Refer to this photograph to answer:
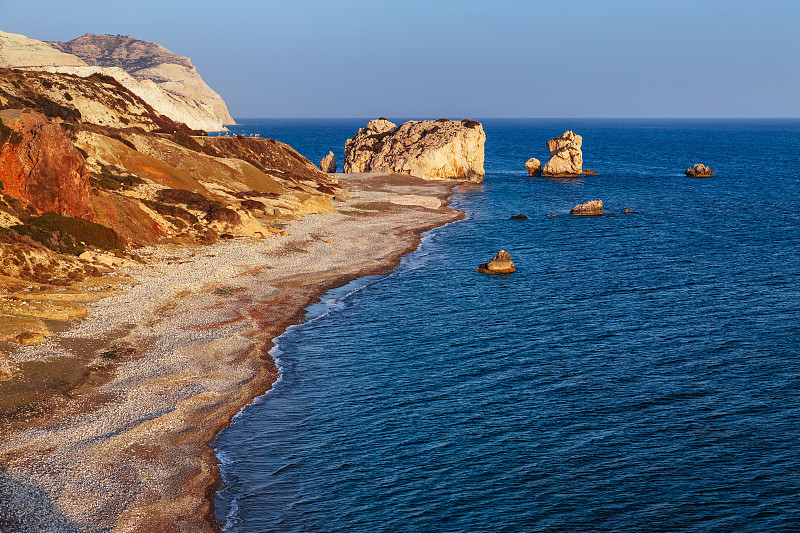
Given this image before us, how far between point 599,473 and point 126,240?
4810cm

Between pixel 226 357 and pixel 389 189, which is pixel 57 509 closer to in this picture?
pixel 226 357

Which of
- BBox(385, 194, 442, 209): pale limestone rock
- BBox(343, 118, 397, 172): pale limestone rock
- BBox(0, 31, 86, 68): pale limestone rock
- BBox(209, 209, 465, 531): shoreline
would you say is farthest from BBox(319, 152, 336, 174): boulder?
BBox(209, 209, 465, 531): shoreline

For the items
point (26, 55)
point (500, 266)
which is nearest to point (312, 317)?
point (500, 266)

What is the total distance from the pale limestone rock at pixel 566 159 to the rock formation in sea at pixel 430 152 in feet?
51.5

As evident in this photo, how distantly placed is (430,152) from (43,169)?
286 feet

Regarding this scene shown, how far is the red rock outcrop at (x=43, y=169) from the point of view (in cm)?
5316

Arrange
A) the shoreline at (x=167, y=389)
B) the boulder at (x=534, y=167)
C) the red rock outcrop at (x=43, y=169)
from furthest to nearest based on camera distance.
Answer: the boulder at (x=534, y=167)
the red rock outcrop at (x=43, y=169)
the shoreline at (x=167, y=389)

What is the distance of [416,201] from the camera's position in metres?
104

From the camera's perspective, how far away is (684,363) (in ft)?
117

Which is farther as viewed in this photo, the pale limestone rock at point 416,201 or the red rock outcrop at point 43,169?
the pale limestone rock at point 416,201

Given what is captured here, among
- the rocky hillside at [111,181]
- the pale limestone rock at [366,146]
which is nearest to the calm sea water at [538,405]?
the rocky hillside at [111,181]

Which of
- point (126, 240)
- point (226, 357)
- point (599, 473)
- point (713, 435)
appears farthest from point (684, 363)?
point (126, 240)

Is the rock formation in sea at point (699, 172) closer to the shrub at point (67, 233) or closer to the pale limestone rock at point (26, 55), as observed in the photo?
the shrub at point (67, 233)

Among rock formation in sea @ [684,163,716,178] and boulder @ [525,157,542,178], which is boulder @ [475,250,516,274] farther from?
rock formation in sea @ [684,163,716,178]
